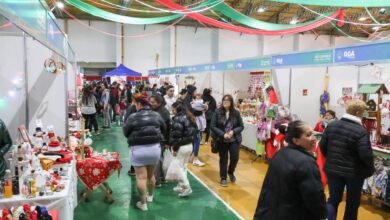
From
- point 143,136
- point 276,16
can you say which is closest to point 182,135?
point 143,136

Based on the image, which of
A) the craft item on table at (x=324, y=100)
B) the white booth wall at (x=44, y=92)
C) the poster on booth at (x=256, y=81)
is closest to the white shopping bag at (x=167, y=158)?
the white booth wall at (x=44, y=92)

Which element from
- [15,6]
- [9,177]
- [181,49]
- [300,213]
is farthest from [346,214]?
[181,49]

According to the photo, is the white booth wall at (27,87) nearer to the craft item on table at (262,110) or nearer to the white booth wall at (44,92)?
the white booth wall at (44,92)

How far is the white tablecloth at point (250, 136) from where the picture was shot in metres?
6.73

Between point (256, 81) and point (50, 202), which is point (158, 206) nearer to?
point (50, 202)

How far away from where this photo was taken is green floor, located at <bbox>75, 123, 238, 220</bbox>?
3771 millimetres

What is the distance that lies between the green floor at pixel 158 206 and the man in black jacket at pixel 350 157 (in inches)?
48.3

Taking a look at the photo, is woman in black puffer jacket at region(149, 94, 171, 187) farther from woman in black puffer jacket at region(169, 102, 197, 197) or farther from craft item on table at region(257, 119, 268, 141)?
craft item on table at region(257, 119, 268, 141)

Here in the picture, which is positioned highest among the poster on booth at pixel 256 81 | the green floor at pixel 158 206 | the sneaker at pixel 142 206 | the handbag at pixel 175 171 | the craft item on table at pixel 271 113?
the poster on booth at pixel 256 81

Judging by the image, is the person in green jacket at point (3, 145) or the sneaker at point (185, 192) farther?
the sneaker at point (185, 192)

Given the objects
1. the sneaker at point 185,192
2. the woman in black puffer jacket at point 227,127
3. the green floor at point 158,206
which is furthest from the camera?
the woman in black puffer jacket at point 227,127

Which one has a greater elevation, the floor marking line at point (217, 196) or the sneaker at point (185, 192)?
the sneaker at point (185, 192)

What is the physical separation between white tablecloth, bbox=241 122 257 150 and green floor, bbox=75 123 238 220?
210 centimetres

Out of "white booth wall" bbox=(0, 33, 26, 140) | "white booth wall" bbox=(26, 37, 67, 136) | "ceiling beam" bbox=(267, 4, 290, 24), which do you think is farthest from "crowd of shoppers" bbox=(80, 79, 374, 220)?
"ceiling beam" bbox=(267, 4, 290, 24)
